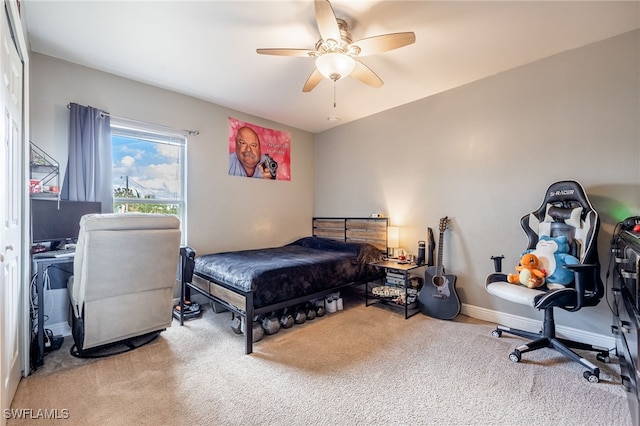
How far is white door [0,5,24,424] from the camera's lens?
1375mm

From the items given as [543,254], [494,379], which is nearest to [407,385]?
[494,379]

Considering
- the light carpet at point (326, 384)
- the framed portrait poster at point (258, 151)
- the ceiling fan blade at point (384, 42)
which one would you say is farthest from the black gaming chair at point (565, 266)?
the framed portrait poster at point (258, 151)

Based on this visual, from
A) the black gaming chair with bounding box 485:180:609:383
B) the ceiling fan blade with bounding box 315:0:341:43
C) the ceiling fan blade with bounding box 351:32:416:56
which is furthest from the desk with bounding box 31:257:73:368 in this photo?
the black gaming chair with bounding box 485:180:609:383

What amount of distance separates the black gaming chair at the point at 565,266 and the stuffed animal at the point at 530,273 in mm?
49

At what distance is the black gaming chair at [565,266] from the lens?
80.4 inches

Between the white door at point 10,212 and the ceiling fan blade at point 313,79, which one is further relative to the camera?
the ceiling fan blade at point 313,79

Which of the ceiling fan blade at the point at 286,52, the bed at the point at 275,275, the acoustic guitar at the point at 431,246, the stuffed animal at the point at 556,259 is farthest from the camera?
the acoustic guitar at the point at 431,246

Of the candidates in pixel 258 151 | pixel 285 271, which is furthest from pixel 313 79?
pixel 258 151

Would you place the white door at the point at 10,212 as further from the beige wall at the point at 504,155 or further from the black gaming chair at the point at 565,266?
the beige wall at the point at 504,155

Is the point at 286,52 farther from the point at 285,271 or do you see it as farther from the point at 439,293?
the point at 439,293

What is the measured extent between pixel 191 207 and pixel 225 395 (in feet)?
7.90

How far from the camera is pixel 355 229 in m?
4.35

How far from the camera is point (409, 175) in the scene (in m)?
3.72

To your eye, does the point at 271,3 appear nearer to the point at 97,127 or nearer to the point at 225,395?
the point at 97,127
